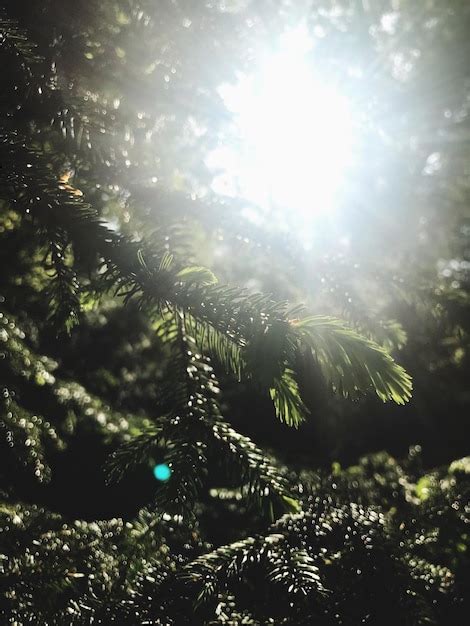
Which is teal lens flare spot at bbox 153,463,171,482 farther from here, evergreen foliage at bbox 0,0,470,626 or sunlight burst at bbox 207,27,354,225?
sunlight burst at bbox 207,27,354,225

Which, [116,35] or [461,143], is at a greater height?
[461,143]

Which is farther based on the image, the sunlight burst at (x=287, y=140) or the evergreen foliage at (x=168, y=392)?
the sunlight burst at (x=287, y=140)

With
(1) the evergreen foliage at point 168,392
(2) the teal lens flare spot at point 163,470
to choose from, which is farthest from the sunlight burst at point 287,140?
(2) the teal lens flare spot at point 163,470

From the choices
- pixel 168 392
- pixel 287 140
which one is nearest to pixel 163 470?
pixel 168 392

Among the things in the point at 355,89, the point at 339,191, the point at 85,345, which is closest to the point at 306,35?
Answer: the point at 355,89

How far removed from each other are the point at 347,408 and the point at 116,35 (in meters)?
4.01

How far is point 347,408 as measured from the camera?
441 cm

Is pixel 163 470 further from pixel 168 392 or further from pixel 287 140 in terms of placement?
pixel 287 140

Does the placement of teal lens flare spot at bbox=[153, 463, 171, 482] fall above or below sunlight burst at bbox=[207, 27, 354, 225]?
below

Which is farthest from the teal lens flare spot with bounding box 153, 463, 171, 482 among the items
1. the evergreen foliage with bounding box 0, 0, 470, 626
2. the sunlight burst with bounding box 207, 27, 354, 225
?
the sunlight burst with bounding box 207, 27, 354, 225

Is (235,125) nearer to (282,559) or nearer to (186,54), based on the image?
(186,54)

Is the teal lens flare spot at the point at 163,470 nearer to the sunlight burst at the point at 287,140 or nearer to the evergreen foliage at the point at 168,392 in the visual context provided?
the evergreen foliage at the point at 168,392

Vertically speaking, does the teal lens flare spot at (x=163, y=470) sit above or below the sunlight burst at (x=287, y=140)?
below

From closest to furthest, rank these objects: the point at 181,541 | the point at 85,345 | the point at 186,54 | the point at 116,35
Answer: the point at 181,541, the point at 116,35, the point at 186,54, the point at 85,345
